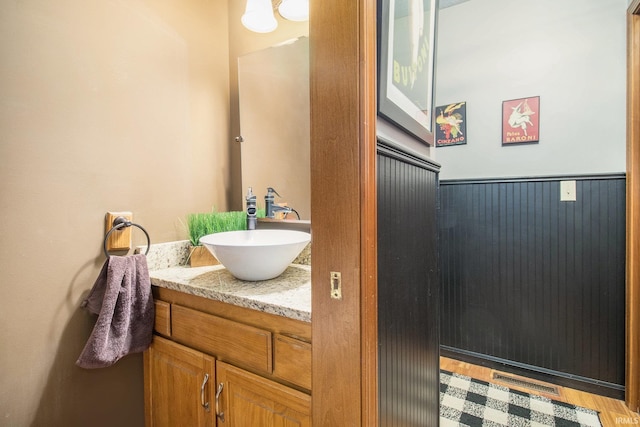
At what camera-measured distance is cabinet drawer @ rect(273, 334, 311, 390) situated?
770mm

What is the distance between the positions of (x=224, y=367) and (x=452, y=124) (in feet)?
7.43

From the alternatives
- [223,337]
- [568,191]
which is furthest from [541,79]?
[223,337]

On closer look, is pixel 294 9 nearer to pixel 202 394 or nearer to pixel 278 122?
pixel 278 122

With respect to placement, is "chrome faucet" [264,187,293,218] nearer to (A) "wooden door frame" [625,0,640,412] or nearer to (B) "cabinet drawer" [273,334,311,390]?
(B) "cabinet drawer" [273,334,311,390]

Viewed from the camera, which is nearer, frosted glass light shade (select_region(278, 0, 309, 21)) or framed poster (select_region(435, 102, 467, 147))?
frosted glass light shade (select_region(278, 0, 309, 21))

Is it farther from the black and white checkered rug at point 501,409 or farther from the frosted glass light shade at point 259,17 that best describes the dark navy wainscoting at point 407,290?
the frosted glass light shade at point 259,17

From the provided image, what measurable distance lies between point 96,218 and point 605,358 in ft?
8.99

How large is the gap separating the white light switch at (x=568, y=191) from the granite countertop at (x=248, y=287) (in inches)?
67.1

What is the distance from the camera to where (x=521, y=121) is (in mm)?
2115

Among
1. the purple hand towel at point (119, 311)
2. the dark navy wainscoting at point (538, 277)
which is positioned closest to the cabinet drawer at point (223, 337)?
the purple hand towel at point (119, 311)

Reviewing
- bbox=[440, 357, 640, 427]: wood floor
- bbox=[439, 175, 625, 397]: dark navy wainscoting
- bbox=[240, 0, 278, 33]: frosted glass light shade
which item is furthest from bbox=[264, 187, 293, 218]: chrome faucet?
bbox=[440, 357, 640, 427]: wood floor

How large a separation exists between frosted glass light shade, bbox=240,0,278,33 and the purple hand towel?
1.19 m

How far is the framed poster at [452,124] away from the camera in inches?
91.7

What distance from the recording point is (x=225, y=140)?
1645 mm
